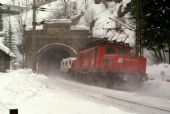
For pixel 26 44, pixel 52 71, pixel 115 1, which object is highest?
pixel 115 1

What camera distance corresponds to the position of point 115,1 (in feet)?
273

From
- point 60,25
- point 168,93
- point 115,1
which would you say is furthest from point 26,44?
point 168,93

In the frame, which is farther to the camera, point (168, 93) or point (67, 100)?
point (168, 93)

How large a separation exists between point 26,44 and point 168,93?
41.7 m

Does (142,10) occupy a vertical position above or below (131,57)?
above

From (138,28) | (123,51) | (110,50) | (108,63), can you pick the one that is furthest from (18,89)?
(138,28)

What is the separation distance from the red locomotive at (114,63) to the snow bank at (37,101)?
246 inches

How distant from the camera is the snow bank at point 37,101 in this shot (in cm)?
1346

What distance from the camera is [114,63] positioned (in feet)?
80.8

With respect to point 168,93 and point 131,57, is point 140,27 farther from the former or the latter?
point 168,93

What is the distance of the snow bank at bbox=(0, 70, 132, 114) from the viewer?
1346 centimetres

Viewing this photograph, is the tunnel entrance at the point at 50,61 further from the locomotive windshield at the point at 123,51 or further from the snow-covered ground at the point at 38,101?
the snow-covered ground at the point at 38,101

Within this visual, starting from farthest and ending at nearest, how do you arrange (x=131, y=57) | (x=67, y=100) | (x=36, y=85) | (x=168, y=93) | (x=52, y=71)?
(x=52, y=71)
(x=131, y=57)
(x=168, y=93)
(x=36, y=85)
(x=67, y=100)

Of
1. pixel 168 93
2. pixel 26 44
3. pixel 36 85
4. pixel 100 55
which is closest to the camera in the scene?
pixel 36 85
